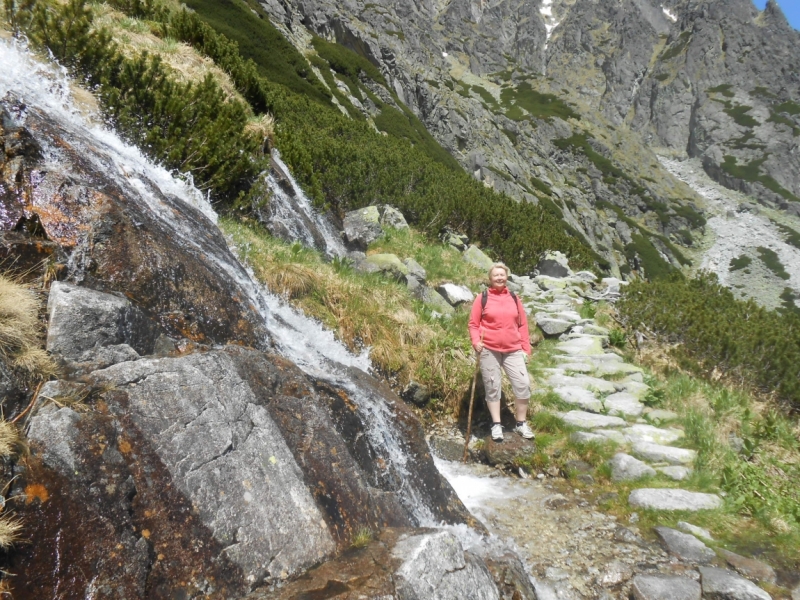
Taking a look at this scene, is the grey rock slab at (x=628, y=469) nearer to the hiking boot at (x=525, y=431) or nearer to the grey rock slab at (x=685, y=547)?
the grey rock slab at (x=685, y=547)

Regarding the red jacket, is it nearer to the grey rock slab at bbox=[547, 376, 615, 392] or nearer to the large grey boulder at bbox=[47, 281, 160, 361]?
the grey rock slab at bbox=[547, 376, 615, 392]

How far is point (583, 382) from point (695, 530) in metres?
3.05

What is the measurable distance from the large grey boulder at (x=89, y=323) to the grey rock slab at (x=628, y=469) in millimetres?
4979

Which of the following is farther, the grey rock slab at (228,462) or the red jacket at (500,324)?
the red jacket at (500,324)

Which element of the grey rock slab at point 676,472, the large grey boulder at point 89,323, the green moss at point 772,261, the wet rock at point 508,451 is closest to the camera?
the large grey boulder at point 89,323

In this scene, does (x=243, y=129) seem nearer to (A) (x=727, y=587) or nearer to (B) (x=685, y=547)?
(B) (x=685, y=547)

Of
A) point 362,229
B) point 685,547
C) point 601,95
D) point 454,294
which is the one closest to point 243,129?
point 362,229

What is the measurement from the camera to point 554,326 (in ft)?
30.8

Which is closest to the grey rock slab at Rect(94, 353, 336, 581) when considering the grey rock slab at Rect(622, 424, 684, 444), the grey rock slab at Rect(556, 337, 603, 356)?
the grey rock slab at Rect(622, 424, 684, 444)

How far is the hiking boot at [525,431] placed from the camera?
5.94 meters

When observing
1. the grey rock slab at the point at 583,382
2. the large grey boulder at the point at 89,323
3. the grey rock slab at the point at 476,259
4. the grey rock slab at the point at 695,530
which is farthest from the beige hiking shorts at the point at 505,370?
the grey rock slab at the point at 476,259

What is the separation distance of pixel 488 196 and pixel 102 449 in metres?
16.9

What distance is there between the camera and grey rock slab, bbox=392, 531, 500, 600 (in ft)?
8.70

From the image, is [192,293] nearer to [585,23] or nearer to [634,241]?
[634,241]
